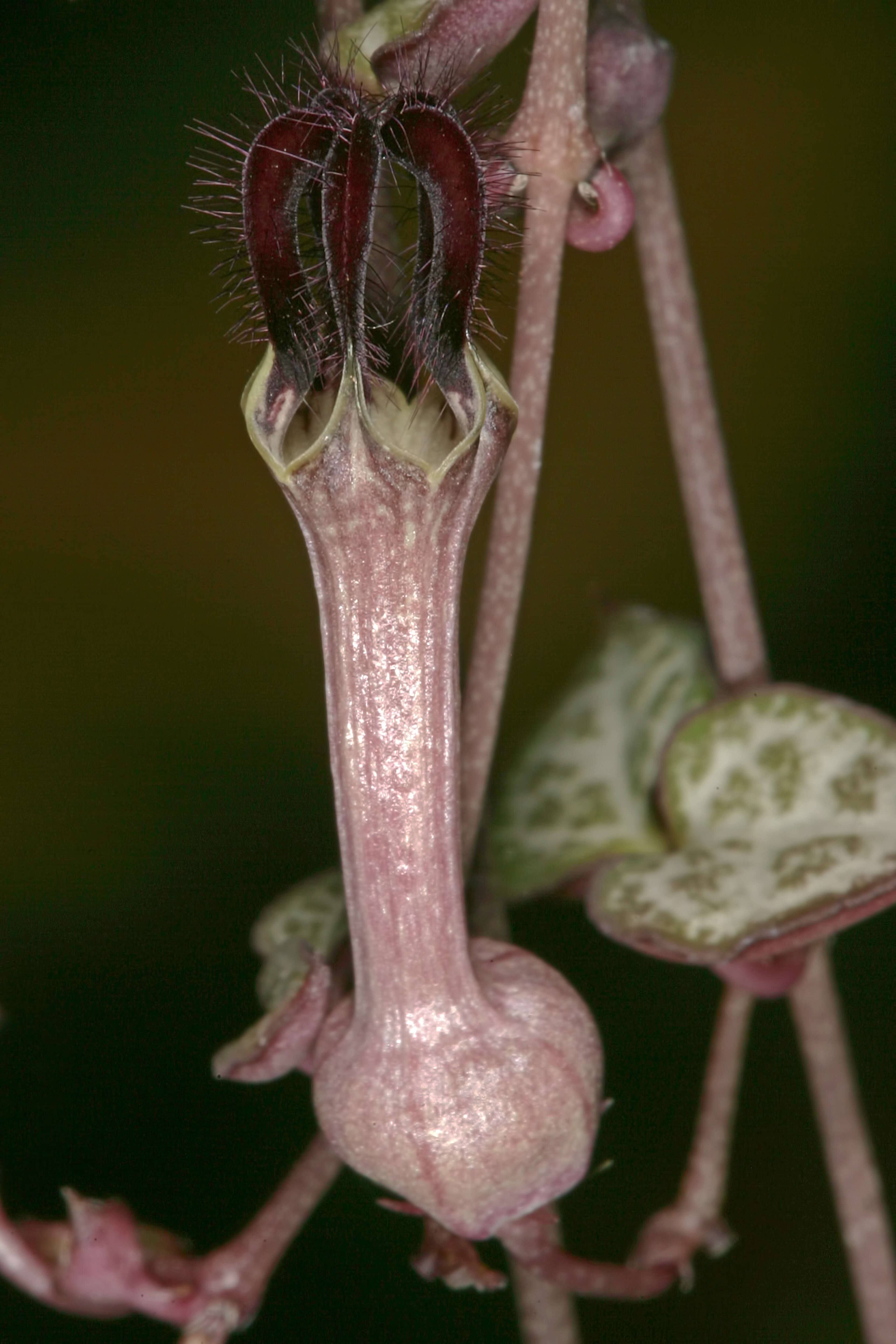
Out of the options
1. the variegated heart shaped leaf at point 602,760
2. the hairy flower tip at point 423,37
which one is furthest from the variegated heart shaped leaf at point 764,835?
the hairy flower tip at point 423,37

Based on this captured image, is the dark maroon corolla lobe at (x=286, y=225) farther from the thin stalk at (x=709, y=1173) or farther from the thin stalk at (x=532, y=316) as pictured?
the thin stalk at (x=709, y=1173)

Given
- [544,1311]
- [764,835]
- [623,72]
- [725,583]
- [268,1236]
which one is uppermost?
[623,72]

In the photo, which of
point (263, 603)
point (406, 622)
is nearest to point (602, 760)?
point (406, 622)

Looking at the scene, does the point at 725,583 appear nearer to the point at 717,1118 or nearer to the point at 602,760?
the point at 602,760

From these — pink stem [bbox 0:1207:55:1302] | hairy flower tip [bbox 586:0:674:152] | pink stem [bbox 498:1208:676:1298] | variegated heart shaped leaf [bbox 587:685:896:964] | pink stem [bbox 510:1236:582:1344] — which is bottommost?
pink stem [bbox 510:1236:582:1344]

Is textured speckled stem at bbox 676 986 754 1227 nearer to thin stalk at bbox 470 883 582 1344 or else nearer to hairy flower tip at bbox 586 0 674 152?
thin stalk at bbox 470 883 582 1344

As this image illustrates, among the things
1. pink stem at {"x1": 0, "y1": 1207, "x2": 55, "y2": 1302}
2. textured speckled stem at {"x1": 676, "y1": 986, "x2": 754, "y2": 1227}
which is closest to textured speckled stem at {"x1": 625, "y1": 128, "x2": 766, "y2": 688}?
textured speckled stem at {"x1": 676, "y1": 986, "x2": 754, "y2": 1227}
